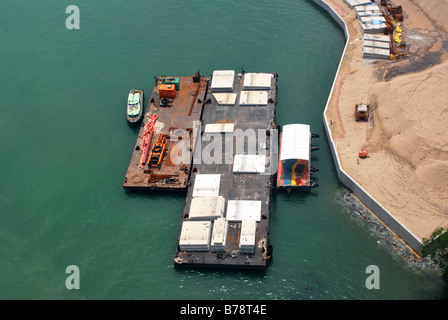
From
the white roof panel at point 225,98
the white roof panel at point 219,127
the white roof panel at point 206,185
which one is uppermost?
the white roof panel at point 225,98

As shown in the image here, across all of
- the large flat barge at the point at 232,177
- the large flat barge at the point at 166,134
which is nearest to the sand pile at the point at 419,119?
the large flat barge at the point at 232,177

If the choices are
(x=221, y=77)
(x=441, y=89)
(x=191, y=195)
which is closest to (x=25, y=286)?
(x=191, y=195)

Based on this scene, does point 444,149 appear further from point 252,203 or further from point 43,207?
point 43,207

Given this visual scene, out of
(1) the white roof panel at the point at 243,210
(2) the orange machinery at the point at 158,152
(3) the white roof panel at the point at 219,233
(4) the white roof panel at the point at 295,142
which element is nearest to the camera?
(3) the white roof panel at the point at 219,233

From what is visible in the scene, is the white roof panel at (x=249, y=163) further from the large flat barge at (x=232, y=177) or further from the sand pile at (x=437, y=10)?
the sand pile at (x=437, y=10)

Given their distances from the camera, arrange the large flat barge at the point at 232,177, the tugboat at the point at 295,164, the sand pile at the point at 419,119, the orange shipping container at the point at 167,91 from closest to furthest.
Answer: the large flat barge at the point at 232,177, the sand pile at the point at 419,119, the tugboat at the point at 295,164, the orange shipping container at the point at 167,91

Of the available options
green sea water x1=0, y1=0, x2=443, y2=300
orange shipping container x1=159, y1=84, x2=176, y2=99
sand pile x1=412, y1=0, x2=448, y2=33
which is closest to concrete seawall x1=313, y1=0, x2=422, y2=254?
green sea water x1=0, y1=0, x2=443, y2=300

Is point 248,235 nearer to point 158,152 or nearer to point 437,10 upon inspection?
point 158,152
